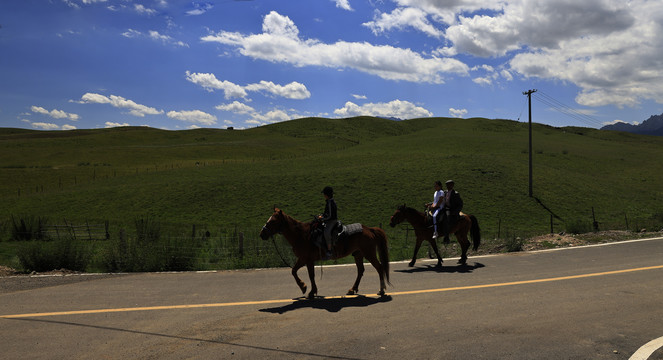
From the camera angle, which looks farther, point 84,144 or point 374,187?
point 84,144

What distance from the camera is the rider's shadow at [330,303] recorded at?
23.7 ft

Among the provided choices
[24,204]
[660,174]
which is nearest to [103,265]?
[24,204]

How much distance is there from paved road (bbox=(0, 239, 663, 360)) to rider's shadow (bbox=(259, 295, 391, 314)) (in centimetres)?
4

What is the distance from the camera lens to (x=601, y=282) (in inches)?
349

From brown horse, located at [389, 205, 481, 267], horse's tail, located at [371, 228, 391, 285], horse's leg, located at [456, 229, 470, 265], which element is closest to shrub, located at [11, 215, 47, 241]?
brown horse, located at [389, 205, 481, 267]

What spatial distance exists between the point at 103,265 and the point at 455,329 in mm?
10585

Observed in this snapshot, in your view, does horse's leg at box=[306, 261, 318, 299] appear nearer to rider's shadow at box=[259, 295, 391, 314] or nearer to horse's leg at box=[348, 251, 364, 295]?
rider's shadow at box=[259, 295, 391, 314]

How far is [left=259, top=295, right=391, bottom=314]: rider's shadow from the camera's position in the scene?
723 centimetres

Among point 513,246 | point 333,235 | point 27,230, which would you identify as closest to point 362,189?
point 27,230

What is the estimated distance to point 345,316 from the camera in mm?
6762

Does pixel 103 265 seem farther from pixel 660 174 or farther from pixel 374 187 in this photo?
pixel 660 174

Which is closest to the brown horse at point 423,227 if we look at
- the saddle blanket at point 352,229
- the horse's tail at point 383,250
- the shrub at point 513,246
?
the shrub at point 513,246

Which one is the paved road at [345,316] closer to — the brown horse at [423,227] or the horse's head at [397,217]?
the brown horse at [423,227]

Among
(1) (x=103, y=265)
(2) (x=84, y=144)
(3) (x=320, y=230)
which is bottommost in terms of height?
(1) (x=103, y=265)
